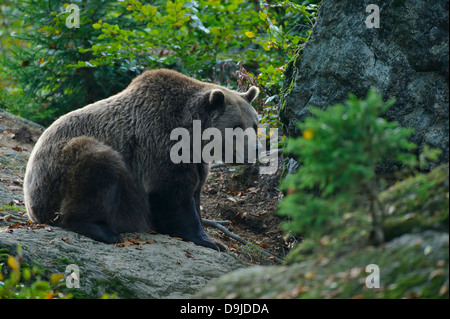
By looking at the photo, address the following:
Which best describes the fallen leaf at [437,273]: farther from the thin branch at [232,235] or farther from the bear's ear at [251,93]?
the bear's ear at [251,93]

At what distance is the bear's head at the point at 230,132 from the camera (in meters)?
6.63

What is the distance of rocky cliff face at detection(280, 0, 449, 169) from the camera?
199 inches

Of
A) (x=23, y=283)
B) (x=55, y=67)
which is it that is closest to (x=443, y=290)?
(x=23, y=283)

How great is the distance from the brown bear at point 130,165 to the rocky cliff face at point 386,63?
1.26 m

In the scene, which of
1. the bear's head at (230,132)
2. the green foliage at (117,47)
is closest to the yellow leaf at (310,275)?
the bear's head at (230,132)

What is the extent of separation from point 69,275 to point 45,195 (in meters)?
1.69

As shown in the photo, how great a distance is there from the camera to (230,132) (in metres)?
6.73

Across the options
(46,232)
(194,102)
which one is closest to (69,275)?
→ (46,232)

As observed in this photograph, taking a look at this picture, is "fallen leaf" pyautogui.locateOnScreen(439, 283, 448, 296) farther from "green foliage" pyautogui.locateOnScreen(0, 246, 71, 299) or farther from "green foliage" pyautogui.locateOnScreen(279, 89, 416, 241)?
"green foliage" pyautogui.locateOnScreen(0, 246, 71, 299)

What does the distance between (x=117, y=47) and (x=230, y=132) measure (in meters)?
3.72

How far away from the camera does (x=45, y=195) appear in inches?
231

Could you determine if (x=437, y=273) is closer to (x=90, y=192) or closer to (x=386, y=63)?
(x=386, y=63)

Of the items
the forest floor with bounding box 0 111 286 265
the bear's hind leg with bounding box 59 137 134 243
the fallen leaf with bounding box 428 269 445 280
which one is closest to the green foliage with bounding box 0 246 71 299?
the bear's hind leg with bounding box 59 137 134 243
